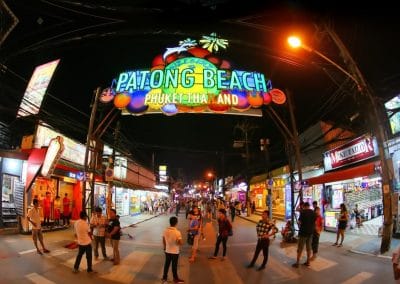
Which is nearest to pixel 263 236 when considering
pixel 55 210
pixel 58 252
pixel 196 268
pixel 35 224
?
pixel 196 268

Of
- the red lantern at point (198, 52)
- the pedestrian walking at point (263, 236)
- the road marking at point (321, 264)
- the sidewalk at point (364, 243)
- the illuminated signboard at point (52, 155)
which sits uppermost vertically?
the red lantern at point (198, 52)

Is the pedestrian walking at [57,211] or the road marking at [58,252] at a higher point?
the pedestrian walking at [57,211]

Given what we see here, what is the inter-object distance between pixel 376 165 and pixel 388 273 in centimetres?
710

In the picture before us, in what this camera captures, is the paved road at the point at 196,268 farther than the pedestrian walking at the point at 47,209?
No

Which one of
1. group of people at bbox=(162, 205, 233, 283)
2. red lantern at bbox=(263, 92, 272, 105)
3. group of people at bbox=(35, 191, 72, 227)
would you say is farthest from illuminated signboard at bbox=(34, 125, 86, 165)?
red lantern at bbox=(263, 92, 272, 105)

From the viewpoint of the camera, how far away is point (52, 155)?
2050 cm

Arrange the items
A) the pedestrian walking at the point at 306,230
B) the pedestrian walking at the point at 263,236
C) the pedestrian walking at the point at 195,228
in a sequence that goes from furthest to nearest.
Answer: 1. the pedestrian walking at the point at 195,228
2. the pedestrian walking at the point at 306,230
3. the pedestrian walking at the point at 263,236

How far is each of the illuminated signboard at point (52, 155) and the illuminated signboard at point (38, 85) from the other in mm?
3698

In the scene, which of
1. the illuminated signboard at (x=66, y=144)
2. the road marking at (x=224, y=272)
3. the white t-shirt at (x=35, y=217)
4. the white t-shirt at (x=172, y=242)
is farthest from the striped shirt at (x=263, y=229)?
the illuminated signboard at (x=66, y=144)

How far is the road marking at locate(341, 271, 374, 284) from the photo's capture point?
1029cm

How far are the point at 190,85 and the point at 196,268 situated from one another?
7.27 metres

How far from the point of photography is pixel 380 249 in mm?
14812

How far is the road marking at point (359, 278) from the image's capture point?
405 inches

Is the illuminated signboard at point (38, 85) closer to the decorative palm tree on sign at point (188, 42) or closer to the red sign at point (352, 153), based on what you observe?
the decorative palm tree on sign at point (188, 42)
